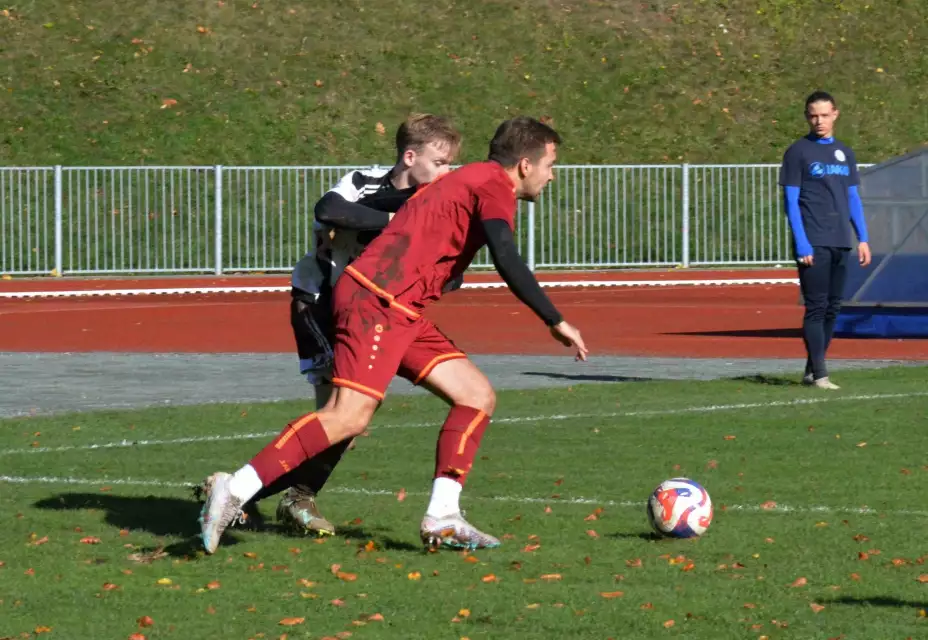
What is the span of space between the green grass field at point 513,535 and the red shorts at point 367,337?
68 centimetres

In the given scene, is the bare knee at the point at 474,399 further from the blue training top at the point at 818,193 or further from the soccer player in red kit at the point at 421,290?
the blue training top at the point at 818,193

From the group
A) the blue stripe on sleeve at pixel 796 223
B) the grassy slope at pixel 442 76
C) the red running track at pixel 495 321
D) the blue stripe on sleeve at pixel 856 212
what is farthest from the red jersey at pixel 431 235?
the grassy slope at pixel 442 76

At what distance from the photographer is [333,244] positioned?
7.96 metres

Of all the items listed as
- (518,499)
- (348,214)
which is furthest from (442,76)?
(348,214)

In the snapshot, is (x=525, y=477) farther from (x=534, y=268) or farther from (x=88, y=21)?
(x=88, y=21)

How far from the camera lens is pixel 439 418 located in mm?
12102

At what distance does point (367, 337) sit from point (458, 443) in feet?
1.92

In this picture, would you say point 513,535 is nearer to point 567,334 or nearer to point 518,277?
point 567,334

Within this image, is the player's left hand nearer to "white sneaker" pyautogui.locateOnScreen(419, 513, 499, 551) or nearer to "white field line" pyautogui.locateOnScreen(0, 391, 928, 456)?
"white field line" pyautogui.locateOnScreen(0, 391, 928, 456)

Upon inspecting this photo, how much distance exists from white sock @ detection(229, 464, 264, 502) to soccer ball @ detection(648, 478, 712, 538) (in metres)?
1.58

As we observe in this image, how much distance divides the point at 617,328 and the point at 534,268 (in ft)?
32.0

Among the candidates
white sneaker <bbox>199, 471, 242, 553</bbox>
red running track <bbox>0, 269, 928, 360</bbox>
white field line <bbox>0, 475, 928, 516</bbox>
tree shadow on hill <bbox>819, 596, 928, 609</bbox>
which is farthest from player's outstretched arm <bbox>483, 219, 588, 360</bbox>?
red running track <bbox>0, 269, 928, 360</bbox>

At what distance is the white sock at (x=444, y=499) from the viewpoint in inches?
282

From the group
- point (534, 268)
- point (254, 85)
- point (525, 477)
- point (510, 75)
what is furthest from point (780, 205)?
point (525, 477)
